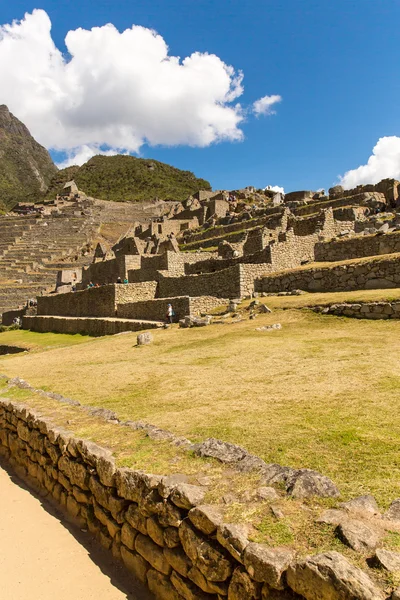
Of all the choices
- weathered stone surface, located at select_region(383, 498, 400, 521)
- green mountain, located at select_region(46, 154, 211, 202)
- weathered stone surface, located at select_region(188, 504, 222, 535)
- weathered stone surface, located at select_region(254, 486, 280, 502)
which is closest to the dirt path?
weathered stone surface, located at select_region(188, 504, 222, 535)

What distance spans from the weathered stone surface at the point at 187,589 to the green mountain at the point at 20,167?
423 feet

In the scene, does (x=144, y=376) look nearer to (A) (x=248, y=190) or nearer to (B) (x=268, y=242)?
(B) (x=268, y=242)

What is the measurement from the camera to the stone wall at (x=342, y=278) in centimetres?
1458

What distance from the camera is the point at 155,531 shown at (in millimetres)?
3484

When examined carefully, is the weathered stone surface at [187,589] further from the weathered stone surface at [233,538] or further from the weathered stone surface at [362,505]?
the weathered stone surface at [362,505]

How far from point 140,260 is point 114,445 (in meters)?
26.9

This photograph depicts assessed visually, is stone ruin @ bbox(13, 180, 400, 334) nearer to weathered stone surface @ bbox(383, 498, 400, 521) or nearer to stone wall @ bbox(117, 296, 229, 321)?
stone wall @ bbox(117, 296, 229, 321)

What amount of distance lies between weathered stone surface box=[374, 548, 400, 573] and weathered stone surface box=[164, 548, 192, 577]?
1415 mm

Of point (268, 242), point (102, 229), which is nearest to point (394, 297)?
point (268, 242)

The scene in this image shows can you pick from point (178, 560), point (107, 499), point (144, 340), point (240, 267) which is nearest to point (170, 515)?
point (178, 560)

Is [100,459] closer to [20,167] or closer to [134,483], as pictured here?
[134,483]

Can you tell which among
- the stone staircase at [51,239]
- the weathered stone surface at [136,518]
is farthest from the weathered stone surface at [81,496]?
the stone staircase at [51,239]

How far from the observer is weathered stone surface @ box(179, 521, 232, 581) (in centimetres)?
280

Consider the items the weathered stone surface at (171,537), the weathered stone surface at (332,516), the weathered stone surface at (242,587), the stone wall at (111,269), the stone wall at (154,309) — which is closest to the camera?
the weathered stone surface at (242,587)
